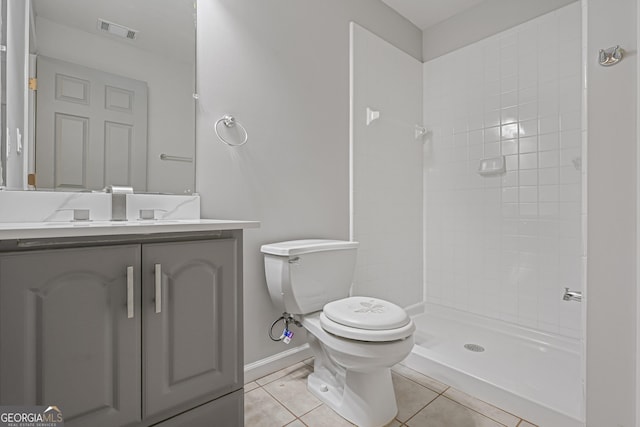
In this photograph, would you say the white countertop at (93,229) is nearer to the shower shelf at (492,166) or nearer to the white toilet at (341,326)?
the white toilet at (341,326)

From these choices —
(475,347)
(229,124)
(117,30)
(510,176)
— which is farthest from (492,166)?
(117,30)

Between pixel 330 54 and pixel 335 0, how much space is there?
36cm

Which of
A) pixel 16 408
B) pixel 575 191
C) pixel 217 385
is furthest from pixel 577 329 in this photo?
pixel 16 408

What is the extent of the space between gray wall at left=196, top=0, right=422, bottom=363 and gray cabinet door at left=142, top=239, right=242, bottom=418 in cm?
58

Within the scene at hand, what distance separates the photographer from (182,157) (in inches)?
59.3

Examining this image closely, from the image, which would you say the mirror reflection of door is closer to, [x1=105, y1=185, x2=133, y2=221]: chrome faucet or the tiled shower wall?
[x1=105, y1=185, x2=133, y2=221]: chrome faucet

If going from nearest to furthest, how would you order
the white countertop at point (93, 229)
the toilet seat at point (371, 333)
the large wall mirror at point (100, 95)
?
the white countertop at point (93, 229) < the large wall mirror at point (100, 95) < the toilet seat at point (371, 333)

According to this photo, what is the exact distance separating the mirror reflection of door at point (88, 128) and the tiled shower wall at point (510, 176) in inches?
87.1

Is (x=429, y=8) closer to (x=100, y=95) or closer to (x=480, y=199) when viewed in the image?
(x=480, y=199)

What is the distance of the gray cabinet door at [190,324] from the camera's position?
935 mm

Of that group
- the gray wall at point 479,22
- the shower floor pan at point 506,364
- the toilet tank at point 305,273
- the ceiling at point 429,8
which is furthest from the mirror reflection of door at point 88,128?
the gray wall at point 479,22

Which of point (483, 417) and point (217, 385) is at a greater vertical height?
point (217, 385)

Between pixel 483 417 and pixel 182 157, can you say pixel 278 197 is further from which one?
pixel 483 417

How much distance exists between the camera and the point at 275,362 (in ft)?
5.99
